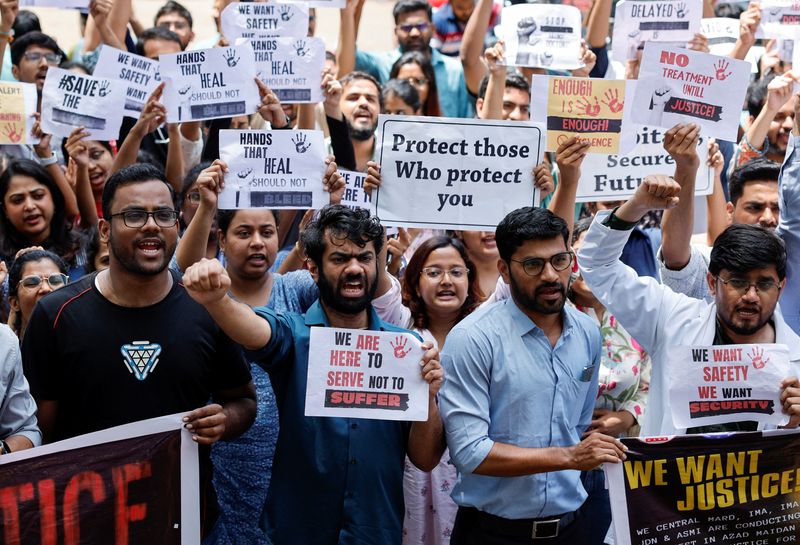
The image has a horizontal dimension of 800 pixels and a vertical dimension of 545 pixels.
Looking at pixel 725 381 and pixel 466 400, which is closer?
pixel 466 400

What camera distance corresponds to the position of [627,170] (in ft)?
20.6

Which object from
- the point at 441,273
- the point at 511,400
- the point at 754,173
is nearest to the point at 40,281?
the point at 441,273

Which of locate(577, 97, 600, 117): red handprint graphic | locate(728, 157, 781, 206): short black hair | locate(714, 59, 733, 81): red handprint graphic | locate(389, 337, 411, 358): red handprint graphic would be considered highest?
locate(714, 59, 733, 81): red handprint graphic

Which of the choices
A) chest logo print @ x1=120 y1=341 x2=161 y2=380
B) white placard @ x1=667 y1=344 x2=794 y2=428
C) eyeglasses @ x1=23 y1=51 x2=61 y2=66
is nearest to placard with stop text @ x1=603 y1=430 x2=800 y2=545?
white placard @ x1=667 y1=344 x2=794 y2=428

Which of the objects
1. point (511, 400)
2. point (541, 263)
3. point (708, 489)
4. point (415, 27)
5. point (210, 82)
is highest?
point (415, 27)

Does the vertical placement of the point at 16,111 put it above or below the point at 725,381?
above

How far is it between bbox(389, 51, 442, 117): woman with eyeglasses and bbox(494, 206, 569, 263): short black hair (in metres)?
3.86

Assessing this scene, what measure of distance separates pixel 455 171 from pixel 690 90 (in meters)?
1.16

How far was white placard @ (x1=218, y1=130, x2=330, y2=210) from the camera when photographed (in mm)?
5574

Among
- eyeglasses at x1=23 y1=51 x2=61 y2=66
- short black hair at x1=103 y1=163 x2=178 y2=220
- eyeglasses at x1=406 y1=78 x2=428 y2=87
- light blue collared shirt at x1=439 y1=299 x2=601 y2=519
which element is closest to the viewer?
light blue collared shirt at x1=439 y1=299 x2=601 y2=519

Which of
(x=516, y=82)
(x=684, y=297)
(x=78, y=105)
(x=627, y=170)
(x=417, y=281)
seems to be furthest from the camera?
(x=516, y=82)

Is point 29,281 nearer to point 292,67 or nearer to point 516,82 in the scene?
point 292,67

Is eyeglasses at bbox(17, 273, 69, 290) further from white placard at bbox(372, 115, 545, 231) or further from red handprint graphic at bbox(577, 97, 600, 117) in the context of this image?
red handprint graphic at bbox(577, 97, 600, 117)

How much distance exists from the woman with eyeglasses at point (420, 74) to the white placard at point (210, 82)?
1968mm
